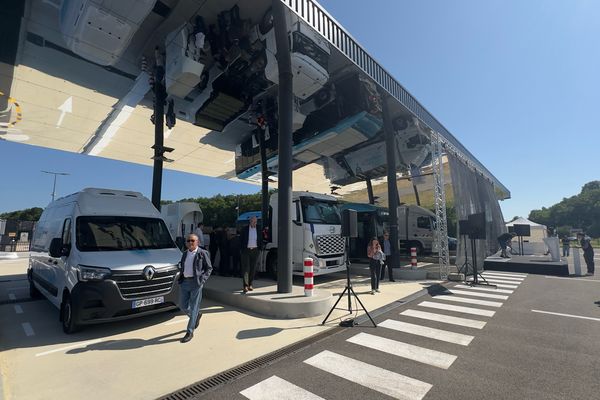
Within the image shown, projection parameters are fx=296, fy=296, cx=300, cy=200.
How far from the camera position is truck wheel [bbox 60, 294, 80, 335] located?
16.1 feet

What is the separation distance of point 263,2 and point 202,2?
A: 64.8 inches

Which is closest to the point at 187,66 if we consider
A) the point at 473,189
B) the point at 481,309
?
the point at 481,309

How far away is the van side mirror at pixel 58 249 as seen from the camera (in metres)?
5.46

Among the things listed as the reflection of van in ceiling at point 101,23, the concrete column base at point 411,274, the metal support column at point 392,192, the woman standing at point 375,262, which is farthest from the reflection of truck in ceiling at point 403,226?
the reflection of van in ceiling at point 101,23

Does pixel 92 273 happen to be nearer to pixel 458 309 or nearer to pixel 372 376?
pixel 372 376

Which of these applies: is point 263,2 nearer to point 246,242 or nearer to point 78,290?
point 246,242

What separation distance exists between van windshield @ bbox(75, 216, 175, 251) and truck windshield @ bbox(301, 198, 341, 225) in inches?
181

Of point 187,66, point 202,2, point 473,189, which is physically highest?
point 202,2

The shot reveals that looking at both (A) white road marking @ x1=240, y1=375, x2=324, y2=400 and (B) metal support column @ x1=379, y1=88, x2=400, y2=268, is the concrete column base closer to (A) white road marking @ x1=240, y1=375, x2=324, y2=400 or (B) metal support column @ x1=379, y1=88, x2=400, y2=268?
(B) metal support column @ x1=379, y1=88, x2=400, y2=268

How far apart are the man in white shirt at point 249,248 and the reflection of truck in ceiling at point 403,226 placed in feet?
34.4

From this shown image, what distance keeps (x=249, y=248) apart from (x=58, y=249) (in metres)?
3.87

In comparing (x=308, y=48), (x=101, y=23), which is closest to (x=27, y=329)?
(x=101, y=23)

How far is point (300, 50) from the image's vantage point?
323 inches

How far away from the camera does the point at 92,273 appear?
4.91 metres
